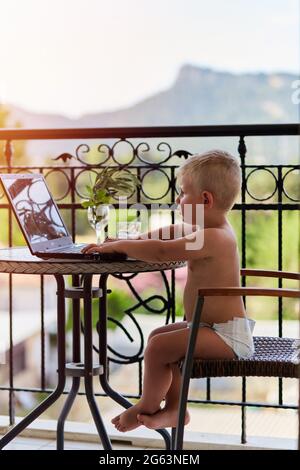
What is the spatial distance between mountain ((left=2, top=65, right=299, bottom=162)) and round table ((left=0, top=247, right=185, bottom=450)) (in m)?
19.5

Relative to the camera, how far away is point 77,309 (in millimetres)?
2742

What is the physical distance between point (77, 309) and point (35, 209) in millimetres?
368

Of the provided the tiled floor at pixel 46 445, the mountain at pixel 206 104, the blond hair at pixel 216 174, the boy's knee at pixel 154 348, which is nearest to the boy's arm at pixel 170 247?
the blond hair at pixel 216 174

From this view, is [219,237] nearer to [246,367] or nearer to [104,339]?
[246,367]

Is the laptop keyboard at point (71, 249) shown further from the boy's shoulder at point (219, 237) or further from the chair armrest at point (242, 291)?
the chair armrest at point (242, 291)

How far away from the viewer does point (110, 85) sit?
24.0 m

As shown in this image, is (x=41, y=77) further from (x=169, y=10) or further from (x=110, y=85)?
(x=169, y=10)

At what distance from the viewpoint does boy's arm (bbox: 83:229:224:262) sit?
2332 mm

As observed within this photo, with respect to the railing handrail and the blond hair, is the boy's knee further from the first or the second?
the railing handrail

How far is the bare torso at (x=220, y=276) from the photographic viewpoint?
2.38m

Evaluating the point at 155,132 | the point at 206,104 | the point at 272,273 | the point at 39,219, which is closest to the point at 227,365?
the point at 272,273

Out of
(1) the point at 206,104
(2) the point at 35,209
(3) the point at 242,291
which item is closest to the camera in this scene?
(3) the point at 242,291

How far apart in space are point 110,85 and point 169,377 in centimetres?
2222

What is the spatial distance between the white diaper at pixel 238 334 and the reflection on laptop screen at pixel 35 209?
1.89 ft
